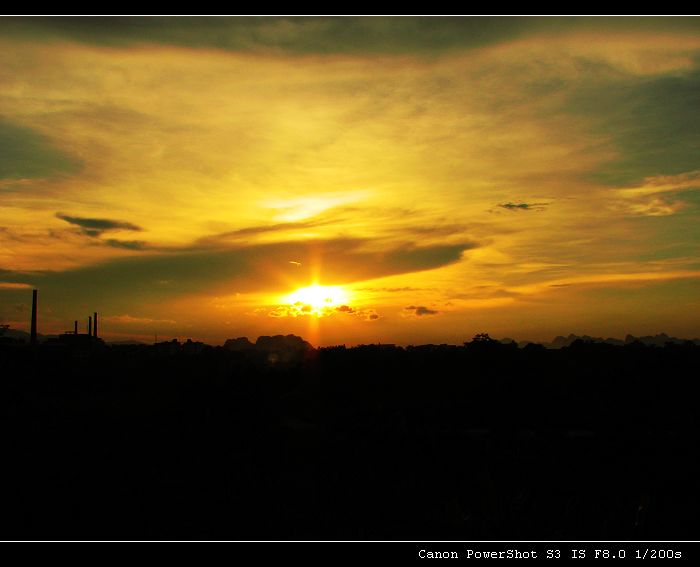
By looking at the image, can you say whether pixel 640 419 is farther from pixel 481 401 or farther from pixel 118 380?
pixel 118 380

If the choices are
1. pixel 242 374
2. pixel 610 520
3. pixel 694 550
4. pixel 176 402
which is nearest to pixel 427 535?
pixel 610 520

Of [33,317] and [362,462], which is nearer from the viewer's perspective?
[362,462]

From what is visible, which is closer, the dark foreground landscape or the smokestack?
the dark foreground landscape

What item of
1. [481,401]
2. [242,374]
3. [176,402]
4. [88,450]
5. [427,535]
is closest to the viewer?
[427,535]

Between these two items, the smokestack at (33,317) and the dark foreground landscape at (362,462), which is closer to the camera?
the dark foreground landscape at (362,462)

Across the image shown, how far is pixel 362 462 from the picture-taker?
12.8 m

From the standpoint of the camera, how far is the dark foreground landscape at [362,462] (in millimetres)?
9078

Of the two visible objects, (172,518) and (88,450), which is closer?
(172,518)

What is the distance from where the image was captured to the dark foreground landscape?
9.08 metres

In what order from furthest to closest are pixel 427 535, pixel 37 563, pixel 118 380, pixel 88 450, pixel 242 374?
1. pixel 118 380
2. pixel 242 374
3. pixel 88 450
4. pixel 427 535
5. pixel 37 563

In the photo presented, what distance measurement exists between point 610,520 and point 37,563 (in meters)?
7.64

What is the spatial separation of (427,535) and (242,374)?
641 inches

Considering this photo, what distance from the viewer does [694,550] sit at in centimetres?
793

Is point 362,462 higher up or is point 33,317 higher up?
point 33,317
